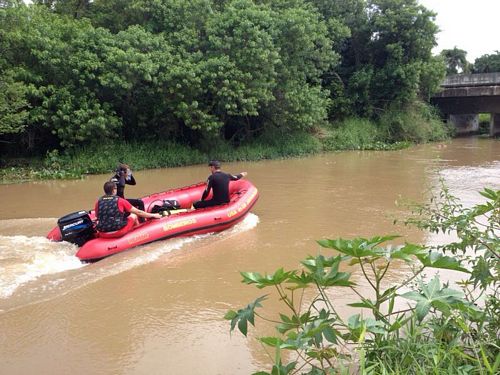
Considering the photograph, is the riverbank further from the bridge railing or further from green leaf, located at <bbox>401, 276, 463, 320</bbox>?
green leaf, located at <bbox>401, 276, 463, 320</bbox>

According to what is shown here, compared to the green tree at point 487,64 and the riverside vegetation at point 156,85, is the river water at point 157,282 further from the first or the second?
the green tree at point 487,64

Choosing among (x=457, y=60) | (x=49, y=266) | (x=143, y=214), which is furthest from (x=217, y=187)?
(x=457, y=60)

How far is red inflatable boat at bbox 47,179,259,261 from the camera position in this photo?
6203 millimetres

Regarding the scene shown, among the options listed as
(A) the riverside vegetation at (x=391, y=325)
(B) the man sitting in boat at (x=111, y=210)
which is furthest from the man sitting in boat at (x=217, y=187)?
(A) the riverside vegetation at (x=391, y=325)

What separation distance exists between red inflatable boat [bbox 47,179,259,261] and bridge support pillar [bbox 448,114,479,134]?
28526mm

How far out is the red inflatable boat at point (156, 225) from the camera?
6203 millimetres

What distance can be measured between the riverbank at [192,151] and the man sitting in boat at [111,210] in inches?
300

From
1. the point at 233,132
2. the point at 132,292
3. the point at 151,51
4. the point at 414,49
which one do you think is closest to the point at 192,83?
the point at 151,51

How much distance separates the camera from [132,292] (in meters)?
5.17

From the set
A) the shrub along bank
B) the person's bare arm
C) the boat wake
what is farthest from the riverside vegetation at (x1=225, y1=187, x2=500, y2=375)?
the shrub along bank

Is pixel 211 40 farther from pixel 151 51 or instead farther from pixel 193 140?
pixel 193 140

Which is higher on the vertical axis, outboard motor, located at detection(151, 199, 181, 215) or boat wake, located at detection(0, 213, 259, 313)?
outboard motor, located at detection(151, 199, 181, 215)

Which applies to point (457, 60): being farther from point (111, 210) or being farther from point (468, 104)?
point (111, 210)

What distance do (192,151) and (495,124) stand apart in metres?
23.3
